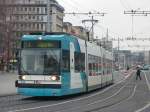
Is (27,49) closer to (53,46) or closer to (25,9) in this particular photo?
(53,46)

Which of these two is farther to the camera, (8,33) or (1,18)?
(8,33)

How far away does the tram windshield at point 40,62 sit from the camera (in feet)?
82.4

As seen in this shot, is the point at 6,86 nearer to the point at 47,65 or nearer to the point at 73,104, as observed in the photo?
the point at 47,65

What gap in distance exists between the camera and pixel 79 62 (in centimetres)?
2900

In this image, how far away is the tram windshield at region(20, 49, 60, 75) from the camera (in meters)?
25.1

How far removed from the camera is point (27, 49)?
84.2 ft

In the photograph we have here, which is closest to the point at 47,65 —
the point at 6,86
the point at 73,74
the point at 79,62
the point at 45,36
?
the point at 45,36

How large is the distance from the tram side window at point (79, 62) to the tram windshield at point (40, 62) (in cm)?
270

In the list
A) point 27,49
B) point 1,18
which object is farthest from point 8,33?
point 27,49

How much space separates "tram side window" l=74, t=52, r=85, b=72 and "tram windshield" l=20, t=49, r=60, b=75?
8.87 feet

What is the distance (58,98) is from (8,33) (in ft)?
185

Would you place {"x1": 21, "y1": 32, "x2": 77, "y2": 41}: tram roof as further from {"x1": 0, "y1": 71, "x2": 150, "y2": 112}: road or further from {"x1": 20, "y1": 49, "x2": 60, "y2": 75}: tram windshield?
{"x1": 0, "y1": 71, "x2": 150, "y2": 112}: road

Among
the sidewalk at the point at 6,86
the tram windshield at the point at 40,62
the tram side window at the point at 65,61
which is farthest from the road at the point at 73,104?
the sidewalk at the point at 6,86

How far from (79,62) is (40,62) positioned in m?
4.27
